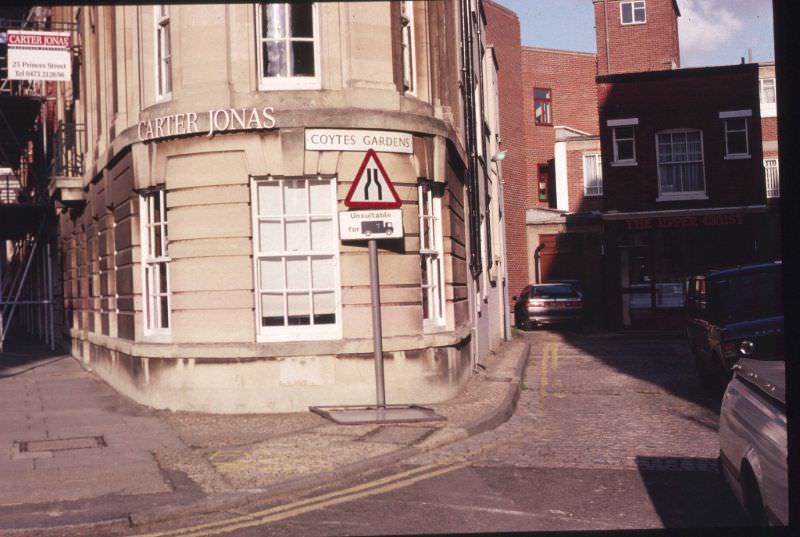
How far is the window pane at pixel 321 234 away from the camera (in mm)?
13297

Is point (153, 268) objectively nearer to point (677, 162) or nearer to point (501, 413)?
point (501, 413)

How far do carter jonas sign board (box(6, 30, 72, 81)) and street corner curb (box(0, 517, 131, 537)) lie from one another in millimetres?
16164

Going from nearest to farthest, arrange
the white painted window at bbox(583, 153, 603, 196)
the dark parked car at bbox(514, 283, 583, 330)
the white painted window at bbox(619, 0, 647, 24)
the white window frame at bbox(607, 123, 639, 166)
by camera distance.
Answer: the white window frame at bbox(607, 123, 639, 166) → the dark parked car at bbox(514, 283, 583, 330) → the white painted window at bbox(619, 0, 647, 24) → the white painted window at bbox(583, 153, 603, 196)

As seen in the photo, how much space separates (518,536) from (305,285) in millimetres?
11150

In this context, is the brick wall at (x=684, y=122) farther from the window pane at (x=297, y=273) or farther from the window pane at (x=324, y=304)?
the window pane at (x=297, y=273)

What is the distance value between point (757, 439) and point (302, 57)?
9.74 meters

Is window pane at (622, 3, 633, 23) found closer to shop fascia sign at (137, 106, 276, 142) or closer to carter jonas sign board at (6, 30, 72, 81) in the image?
carter jonas sign board at (6, 30, 72, 81)

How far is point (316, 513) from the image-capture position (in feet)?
23.9

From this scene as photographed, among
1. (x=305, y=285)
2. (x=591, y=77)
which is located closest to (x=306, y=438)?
(x=305, y=285)

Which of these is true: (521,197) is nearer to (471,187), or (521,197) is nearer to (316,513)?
(471,187)

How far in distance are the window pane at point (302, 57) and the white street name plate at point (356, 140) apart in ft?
3.18

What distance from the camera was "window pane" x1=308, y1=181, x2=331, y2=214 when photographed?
524 inches

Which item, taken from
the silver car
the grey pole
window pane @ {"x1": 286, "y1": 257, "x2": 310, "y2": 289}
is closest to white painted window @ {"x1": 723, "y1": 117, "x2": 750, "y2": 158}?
window pane @ {"x1": 286, "y1": 257, "x2": 310, "y2": 289}

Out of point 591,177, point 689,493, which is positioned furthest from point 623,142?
point 689,493
